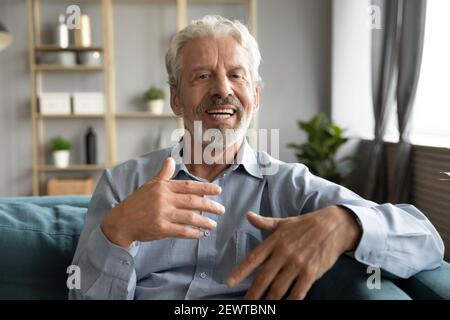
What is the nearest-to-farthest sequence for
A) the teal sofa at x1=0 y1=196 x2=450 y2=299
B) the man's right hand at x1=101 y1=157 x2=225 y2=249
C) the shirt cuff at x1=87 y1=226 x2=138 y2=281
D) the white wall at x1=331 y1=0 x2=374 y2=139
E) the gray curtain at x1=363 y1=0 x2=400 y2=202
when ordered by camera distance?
the man's right hand at x1=101 y1=157 x2=225 y2=249
the shirt cuff at x1=87 y1=226 x2=138 y2=281
the teal sofa at x1=0 y1=196 x2=450 y2=299
the gray curtain at x1=363 y1=0 x2=400 y2=202
the white wall at x1=331 y1=0 x2=374 y2=139

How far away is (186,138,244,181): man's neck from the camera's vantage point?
151 centimetres

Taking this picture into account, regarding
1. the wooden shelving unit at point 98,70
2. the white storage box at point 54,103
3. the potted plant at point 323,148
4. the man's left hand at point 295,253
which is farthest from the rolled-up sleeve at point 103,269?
the white storage box at point 54,103

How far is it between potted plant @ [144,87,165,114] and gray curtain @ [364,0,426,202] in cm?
193

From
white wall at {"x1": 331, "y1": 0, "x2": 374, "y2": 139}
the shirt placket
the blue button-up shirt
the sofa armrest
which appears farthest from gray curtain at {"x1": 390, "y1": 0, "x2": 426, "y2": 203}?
the shirt placket

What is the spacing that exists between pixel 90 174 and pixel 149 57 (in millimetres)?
1278

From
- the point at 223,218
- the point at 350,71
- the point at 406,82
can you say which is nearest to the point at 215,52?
the point at 223,218

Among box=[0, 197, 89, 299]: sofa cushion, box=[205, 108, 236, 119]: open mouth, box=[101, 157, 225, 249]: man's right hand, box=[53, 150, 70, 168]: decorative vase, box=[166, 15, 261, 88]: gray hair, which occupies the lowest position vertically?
box=[53, 150, 70, 168]: decorative vase

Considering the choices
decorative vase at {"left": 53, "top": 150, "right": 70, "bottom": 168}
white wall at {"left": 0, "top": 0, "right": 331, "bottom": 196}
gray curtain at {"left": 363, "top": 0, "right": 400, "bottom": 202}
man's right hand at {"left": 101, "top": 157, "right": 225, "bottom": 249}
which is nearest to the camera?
man's right hand at {"left": 101, "top": 157, "right": 225, "bottom": 249}

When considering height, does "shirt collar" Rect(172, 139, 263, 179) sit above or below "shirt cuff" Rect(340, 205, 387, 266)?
above

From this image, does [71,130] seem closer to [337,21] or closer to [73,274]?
[337,21]

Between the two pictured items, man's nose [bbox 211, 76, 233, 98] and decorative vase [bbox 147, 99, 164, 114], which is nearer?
man's nose [bbox 211, 76, 233, 98]

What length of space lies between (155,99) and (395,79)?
2.18 metres

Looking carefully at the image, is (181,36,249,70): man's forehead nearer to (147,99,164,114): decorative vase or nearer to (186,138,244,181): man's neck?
(186,138,244,181): man's neck
